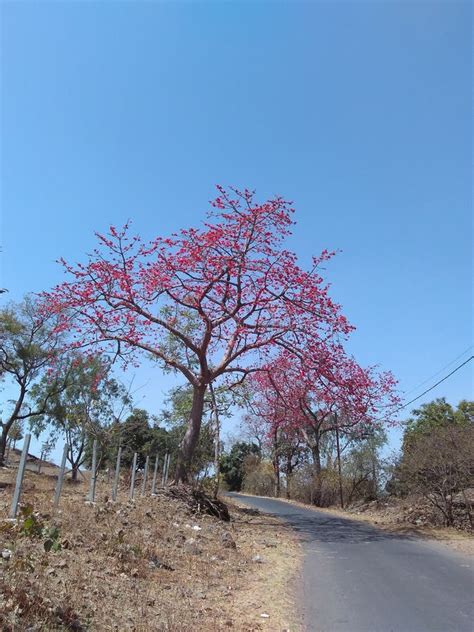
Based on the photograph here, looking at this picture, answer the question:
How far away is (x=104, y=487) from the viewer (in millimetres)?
15055

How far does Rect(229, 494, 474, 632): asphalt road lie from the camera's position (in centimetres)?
562

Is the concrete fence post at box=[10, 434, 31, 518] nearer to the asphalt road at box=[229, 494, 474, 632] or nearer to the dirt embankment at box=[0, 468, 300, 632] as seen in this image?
the dirt embankment at box=[0, 468, 300, 632]

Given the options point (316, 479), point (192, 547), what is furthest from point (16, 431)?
point (192, 547)

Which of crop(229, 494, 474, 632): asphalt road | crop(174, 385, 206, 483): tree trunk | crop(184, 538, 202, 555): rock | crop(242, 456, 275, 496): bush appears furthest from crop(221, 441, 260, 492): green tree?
crop(184, 538, 202, 555): rock

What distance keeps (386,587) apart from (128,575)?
11.7ft

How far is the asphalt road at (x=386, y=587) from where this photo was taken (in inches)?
221

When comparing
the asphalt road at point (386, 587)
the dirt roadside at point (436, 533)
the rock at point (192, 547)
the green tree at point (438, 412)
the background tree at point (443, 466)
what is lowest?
the asphalt road at point (386, 587)

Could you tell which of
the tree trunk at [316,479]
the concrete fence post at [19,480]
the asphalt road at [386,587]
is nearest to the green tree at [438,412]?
the tree trunk at [316,479]

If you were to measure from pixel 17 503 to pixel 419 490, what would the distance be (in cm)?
1222

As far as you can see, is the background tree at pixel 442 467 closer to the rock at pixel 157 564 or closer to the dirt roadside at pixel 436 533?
the dirt roadside at pixel 436 533

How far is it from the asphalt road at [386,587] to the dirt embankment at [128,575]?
0.44 m

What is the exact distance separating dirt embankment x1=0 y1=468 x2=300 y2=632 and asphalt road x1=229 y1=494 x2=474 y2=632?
17.4 inches

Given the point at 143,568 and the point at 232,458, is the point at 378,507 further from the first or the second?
the point at 232,458

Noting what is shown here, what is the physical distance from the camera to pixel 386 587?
721 cm
